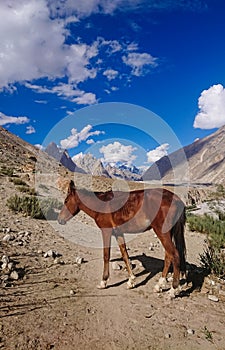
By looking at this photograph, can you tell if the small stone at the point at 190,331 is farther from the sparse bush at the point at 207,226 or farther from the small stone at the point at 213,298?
the sparse bush at the point at 207,226

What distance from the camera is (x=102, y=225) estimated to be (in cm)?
739

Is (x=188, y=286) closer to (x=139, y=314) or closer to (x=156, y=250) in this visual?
(x=139, y=314)

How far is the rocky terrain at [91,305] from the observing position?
4898 mm

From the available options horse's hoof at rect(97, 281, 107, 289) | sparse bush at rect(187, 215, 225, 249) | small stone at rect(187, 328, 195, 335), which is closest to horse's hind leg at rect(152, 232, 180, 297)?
horse's hoof at rect(97, 281, 107, 289)

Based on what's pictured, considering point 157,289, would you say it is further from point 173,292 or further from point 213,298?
point 213,298

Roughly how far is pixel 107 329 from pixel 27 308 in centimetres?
155

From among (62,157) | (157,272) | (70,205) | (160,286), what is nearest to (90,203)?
(70,205)

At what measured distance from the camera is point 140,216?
278 inches

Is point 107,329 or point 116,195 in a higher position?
point 116,195

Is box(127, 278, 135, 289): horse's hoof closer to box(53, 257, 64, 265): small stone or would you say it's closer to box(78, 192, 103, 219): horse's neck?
box(78, 192, 103, 219): horse's neck

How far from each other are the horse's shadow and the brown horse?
410mm

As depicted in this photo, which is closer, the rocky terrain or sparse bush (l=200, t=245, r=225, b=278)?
the rocky terrain

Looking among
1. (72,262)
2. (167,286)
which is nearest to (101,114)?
(72,262)

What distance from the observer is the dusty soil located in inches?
192
